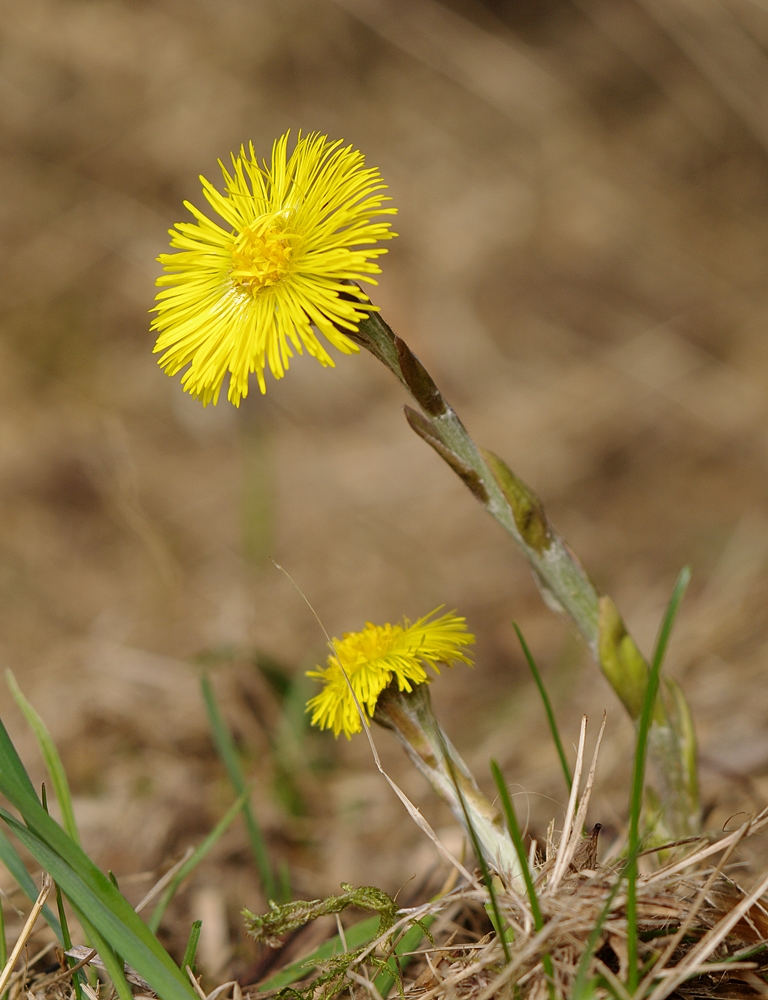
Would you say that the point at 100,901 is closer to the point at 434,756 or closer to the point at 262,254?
the point at 434,756

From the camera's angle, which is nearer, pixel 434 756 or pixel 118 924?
pixel 118 924

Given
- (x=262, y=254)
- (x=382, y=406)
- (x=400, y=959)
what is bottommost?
(x=400, y=959)

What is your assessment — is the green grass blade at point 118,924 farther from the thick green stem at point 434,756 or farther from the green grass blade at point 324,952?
the thick green stem at point 434,756

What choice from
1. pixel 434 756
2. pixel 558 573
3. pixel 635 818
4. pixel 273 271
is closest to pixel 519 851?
pixel 635 818

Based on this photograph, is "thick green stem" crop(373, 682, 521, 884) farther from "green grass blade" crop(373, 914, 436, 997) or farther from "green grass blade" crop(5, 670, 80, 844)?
"green grass blade" crop(5, 670, 80, 844)

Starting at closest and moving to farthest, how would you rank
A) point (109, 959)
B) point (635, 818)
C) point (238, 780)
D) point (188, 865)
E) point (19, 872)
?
point (635, 818) → point (109, 959) → point (19, 872) → point (188, 865) → point (238, 780)

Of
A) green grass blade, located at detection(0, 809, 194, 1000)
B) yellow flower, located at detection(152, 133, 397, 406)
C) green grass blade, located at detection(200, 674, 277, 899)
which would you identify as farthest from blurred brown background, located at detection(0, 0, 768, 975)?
yellow flower, located at detection(152, 133, 397, 406)
